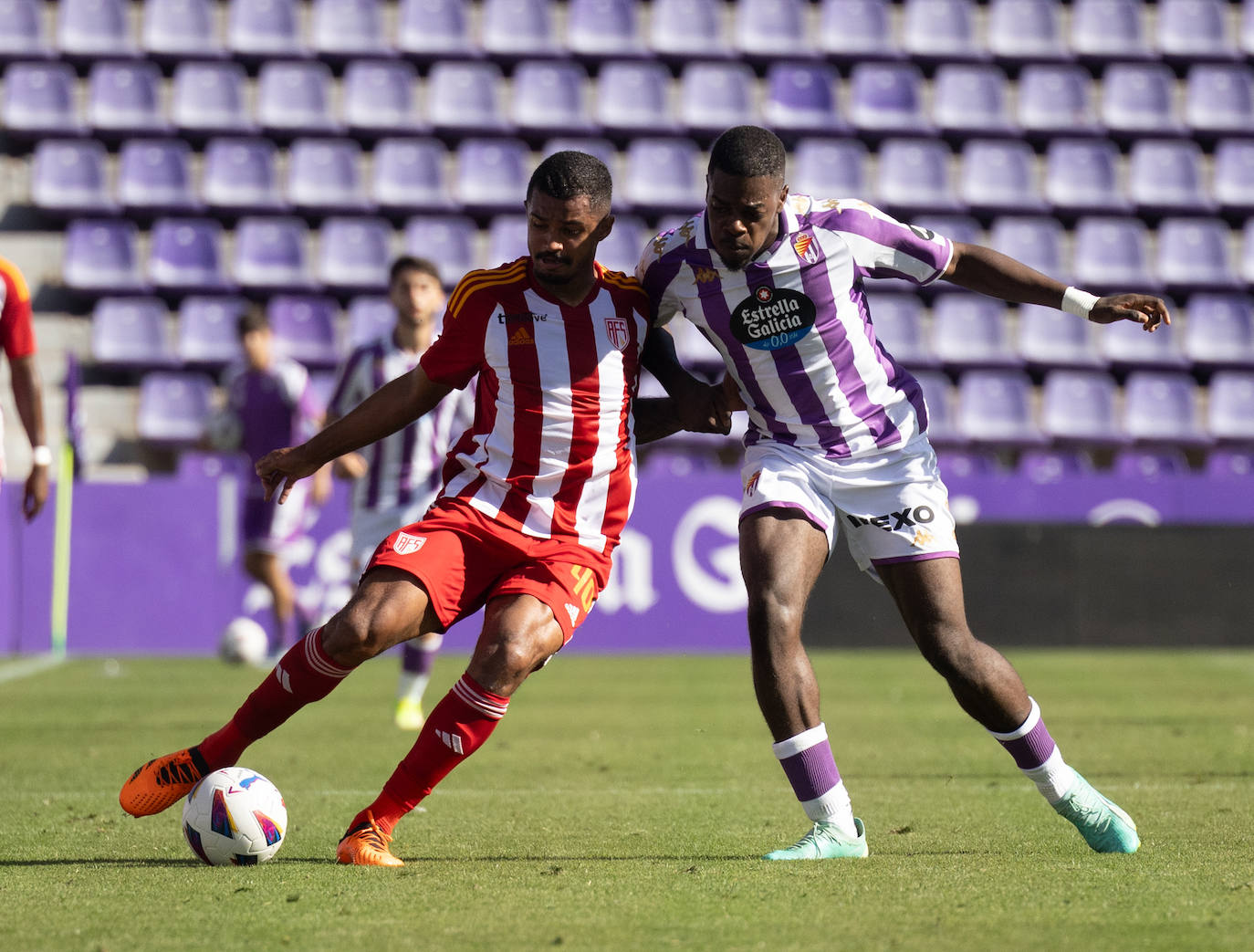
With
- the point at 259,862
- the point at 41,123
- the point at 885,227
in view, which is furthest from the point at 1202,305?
the point at 259,862

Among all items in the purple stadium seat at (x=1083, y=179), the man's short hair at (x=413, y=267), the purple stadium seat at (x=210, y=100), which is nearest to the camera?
the man's short hair at (x=413, y=267)

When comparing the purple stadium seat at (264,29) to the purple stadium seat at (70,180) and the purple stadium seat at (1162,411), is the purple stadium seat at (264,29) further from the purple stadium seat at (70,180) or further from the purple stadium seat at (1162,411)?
the purple stadium seat at (1162,411)

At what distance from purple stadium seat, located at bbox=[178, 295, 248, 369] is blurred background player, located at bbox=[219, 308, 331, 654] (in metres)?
4.09

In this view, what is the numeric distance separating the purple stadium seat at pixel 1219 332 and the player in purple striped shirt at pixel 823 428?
12.3 meters

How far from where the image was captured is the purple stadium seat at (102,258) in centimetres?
1536

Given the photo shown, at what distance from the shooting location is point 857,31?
1725 cm

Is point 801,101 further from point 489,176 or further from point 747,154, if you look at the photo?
point 747,154

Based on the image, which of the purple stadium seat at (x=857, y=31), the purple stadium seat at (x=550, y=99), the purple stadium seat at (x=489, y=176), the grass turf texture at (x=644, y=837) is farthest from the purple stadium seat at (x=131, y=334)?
the purple stadium seat at (x=857, y=31)

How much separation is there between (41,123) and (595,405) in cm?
1332

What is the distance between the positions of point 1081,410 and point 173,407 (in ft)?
27.4

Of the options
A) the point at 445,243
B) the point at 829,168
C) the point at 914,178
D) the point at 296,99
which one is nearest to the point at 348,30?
the point at 296,99

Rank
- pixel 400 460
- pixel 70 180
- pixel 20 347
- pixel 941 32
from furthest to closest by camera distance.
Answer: pixel 941 32
pixel 70 180
pixel 400 460
pixel 20 347

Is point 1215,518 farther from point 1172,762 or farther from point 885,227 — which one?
point 885,227

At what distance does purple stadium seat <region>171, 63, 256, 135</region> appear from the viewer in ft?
53.2
